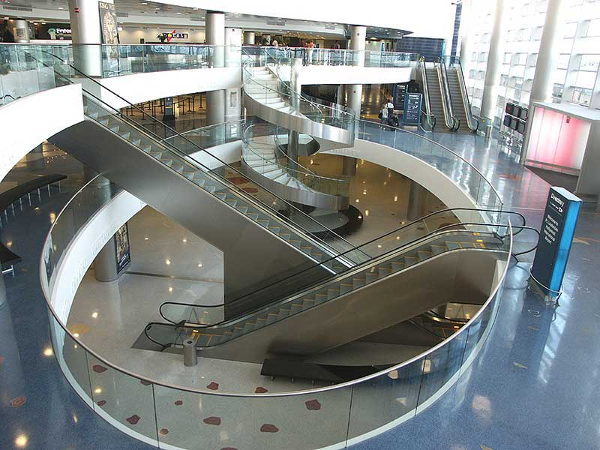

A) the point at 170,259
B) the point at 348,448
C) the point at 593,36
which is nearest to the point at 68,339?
the point at 348,448

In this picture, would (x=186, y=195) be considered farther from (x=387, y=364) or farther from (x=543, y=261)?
(x=543, y=261)

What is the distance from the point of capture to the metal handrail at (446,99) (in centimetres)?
2484

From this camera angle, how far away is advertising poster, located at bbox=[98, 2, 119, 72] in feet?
37.9

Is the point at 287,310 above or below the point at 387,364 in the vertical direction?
above

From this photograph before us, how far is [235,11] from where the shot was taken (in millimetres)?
17484

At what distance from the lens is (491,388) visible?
20.5ft

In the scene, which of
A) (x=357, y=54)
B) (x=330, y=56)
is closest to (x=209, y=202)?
(x=330, y=56)

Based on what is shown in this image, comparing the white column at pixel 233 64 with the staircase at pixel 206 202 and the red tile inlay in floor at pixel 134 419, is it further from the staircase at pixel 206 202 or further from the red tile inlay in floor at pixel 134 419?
the red tile inlay in floor at pixel 134 419

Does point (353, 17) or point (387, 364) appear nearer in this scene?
point (387, 364)

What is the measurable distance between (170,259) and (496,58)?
19267mm

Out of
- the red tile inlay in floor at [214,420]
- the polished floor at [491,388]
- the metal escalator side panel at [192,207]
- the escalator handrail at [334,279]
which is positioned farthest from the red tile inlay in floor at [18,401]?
the escalator handrail at [334,279]

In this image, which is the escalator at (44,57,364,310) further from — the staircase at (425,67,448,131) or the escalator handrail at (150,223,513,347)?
the staircase at (425,67,448,131)

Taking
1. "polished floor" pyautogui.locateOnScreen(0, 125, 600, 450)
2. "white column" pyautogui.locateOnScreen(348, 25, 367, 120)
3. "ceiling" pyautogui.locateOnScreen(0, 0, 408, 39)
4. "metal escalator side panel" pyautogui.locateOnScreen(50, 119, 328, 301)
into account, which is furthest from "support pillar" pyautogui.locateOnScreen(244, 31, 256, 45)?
"polished floor" pyautogui.locateOnScreen(0, 125, 600, 450)

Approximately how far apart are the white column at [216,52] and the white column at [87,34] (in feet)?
17.0
